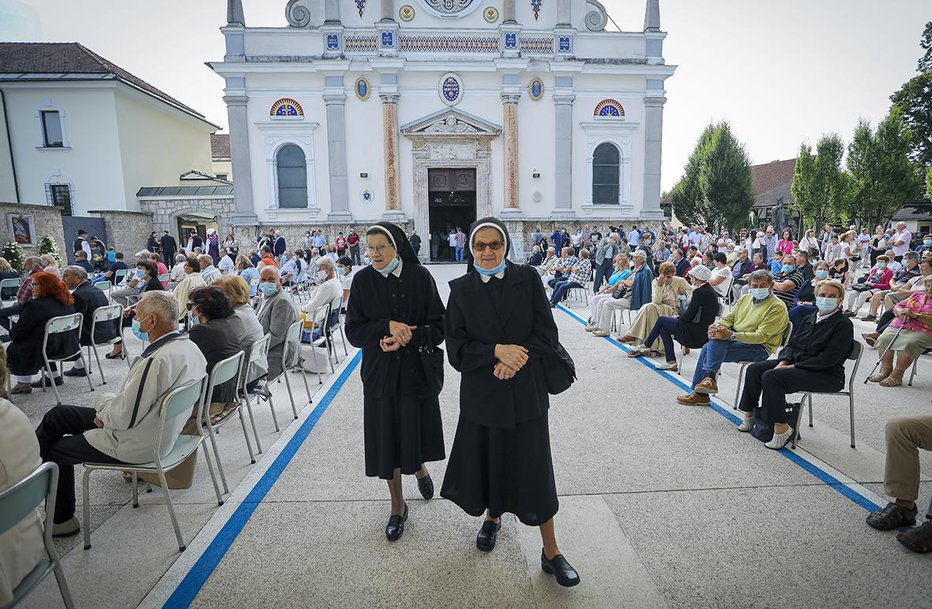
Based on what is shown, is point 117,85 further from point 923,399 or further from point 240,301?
point 923,399

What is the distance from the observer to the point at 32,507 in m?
2.21

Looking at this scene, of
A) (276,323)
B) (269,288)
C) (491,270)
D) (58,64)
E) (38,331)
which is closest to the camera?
(491,270)

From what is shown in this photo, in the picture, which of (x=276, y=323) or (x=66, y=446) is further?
(x=276, y=323)

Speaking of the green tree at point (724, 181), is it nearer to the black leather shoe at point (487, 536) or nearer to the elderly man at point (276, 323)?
the elderly man at point (276, 323)

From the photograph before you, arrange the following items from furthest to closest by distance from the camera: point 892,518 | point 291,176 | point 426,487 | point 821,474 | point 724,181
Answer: point 724,181
point 291,176
point 821,474
point 426,487
point 892,518

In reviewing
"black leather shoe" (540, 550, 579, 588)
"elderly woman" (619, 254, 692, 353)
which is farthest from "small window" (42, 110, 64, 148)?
"black leather shoe" (540, 550, 579, 588)

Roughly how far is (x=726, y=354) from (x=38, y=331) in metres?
7.79

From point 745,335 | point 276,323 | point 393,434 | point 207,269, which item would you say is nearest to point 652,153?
point 745,335

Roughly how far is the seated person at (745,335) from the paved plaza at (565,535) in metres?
0.73

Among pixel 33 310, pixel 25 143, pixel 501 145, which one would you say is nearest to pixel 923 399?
pixel 33 310

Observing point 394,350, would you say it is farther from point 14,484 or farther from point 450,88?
point 450,88

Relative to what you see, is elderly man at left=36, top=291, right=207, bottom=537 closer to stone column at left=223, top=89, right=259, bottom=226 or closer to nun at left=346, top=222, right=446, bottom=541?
nun at left=346, top=222, right=446, bottom=541

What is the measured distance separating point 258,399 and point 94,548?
300 centimetres

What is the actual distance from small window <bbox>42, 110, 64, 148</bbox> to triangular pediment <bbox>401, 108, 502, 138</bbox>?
17.8 m
